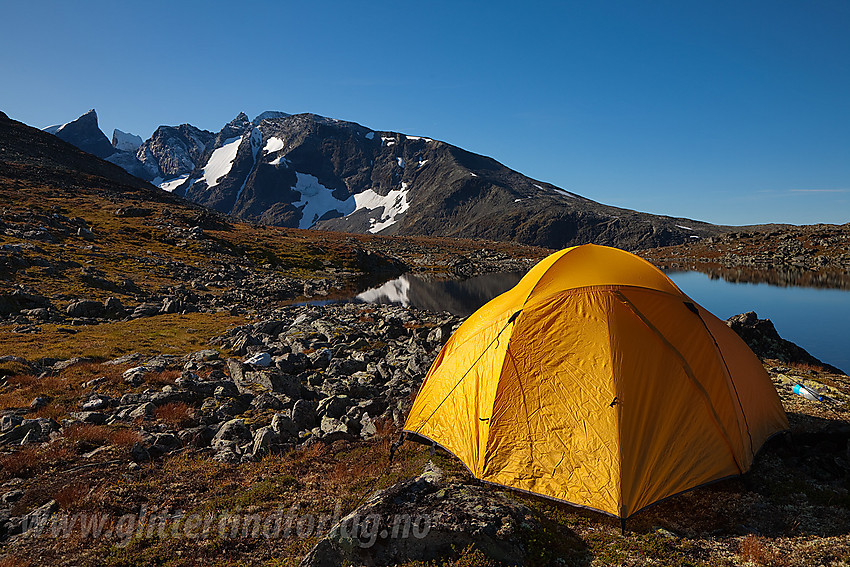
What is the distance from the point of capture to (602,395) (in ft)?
24.0

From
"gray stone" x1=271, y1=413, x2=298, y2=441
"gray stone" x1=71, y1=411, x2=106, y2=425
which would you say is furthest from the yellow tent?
"gray stone" x1=71, y1=411, x2=106, y2=425

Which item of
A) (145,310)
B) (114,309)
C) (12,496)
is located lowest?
(145,310)

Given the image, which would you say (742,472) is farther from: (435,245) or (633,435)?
(435,245)

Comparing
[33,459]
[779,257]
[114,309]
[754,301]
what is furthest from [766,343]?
[779,257]

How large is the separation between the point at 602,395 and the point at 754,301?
162ft

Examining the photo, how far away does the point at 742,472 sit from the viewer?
23.8ft

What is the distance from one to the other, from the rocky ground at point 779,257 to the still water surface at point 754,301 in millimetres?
8209

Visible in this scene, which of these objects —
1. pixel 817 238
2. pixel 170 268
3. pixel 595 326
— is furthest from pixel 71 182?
pixel 817 238

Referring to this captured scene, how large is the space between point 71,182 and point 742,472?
120641mm

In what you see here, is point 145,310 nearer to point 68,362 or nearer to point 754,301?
point 68,362

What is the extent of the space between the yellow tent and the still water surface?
21959 millimetres

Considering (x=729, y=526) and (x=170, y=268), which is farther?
(x=170, y=268)

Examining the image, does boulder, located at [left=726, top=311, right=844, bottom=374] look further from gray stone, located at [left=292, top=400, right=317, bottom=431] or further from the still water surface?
gray stone, located at [left=292, top=400, right=317, bottom=431]

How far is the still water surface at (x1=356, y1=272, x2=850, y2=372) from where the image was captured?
2857 centimetres
